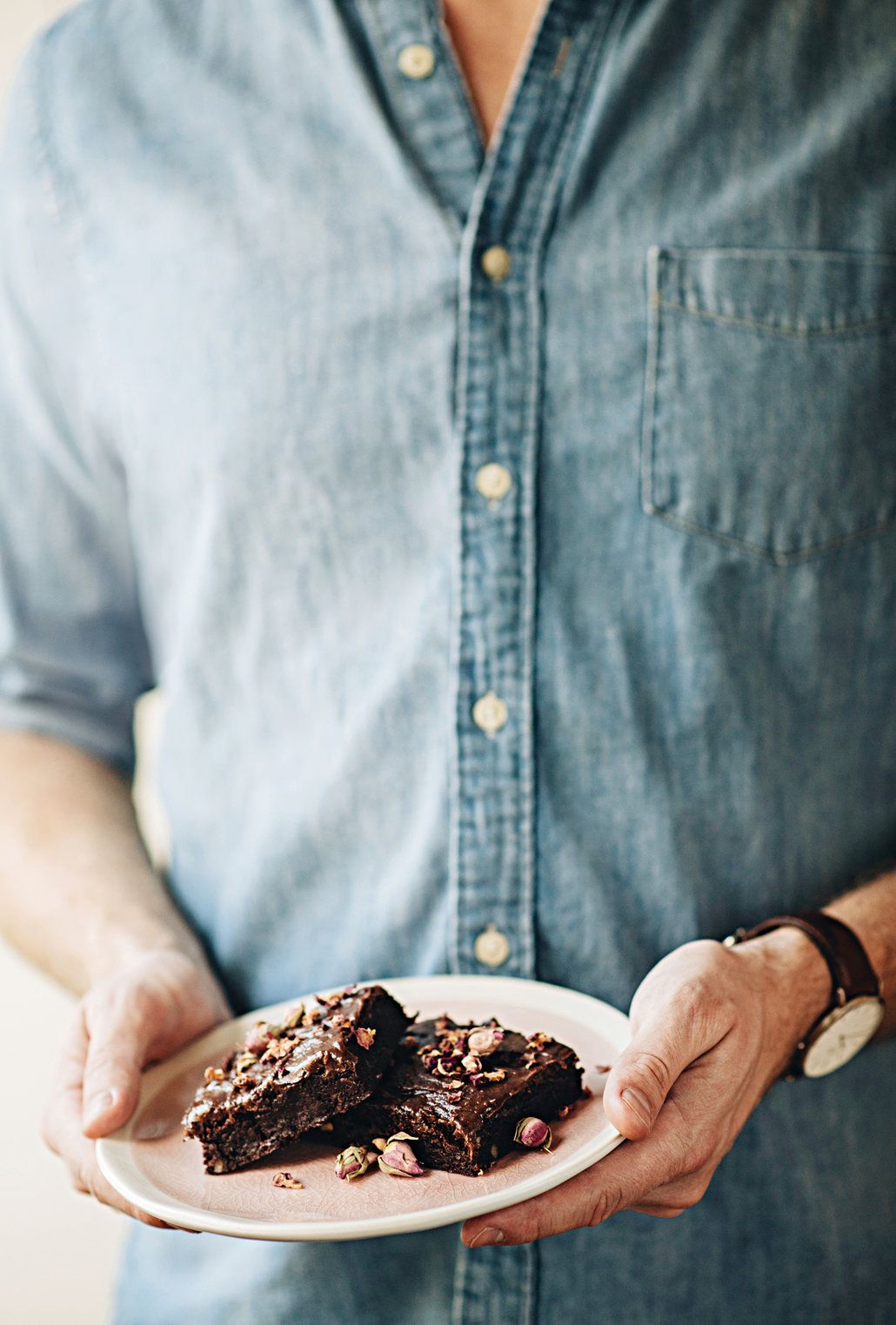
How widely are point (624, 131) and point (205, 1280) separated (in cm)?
116

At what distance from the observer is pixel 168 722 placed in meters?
1.19

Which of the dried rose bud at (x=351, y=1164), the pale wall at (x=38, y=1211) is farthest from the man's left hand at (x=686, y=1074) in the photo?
the pale wall at (x=38, y=1211)

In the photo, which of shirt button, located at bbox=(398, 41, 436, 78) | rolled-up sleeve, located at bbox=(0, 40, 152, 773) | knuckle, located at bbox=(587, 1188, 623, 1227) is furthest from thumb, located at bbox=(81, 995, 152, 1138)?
shirt button, located at bbox=(398, 41, 436, 78)

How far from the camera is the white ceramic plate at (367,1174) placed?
676mm

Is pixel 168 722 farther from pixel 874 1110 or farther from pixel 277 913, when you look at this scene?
pixel 874 1110

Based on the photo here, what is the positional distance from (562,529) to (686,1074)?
1.59 feet

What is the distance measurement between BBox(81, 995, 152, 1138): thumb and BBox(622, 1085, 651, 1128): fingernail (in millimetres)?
374

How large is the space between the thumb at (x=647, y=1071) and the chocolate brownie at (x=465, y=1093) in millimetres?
86

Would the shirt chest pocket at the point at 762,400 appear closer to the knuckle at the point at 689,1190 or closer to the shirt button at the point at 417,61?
the shirt button at the point at 417,61

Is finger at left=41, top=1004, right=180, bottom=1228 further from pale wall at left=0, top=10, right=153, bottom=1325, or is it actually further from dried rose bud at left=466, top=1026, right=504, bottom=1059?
pale wall at left=0, top=10, right=153, bottom=1325

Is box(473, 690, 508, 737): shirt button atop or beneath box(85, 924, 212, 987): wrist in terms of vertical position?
atop

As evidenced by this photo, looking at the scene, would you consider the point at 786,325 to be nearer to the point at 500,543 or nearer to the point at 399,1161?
the point at 500,543

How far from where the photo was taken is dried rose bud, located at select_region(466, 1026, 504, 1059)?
0.86m

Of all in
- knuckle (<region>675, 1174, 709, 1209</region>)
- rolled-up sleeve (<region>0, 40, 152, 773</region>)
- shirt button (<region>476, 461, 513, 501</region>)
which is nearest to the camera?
knuckle (<region>675, 1174, 709, 1209</region>)
